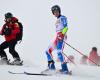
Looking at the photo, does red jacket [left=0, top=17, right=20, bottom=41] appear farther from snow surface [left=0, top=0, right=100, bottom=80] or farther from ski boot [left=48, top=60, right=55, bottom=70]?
snow surface [left=0, top=0, right=100, bottom=80]

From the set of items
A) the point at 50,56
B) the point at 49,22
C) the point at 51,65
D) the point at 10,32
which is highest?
the point at 10,32

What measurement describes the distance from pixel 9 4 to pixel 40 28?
8.45 m

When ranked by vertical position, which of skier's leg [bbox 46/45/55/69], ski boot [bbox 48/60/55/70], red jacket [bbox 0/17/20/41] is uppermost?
red jacket [bbox 0/17/20/41]

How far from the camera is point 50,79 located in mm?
9727

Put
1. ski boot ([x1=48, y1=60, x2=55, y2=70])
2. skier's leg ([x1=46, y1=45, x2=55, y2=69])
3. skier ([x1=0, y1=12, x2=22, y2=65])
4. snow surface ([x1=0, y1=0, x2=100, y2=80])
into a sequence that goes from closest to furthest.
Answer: skier's leg ([x1=46, y1=45, x2=55, y2=69]) → ski boot ([x1=48, y1=60, x2=55, y2=70]) → skier ([x1=0, y1=12, x2=22, y2=65]) → snow surface ([x1=0, y1=0, x2=100, y2=80])

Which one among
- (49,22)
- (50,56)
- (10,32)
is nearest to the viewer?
(50,56)

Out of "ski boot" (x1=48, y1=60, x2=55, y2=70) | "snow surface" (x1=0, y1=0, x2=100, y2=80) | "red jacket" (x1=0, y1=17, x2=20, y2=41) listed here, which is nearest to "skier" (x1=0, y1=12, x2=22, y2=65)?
"red jacket" (x1=0, y1=17, x2=20, y2=41)

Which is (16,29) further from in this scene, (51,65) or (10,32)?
(51,65)

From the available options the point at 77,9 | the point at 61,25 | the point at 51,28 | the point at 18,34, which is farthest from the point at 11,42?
the point at 77,9

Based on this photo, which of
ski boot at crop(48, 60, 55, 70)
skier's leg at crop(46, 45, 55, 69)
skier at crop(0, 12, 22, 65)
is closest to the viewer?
skier's leg at crop(46, 45, 55, 69)

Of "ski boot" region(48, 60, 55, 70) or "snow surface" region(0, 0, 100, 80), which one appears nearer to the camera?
"ski boot" region(48, 60, 55, 70)

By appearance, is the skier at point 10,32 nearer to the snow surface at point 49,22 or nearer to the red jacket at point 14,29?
the red jacket at point 14,29

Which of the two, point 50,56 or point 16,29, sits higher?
point 16,29

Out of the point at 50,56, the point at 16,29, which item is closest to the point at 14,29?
the point at 16,29
